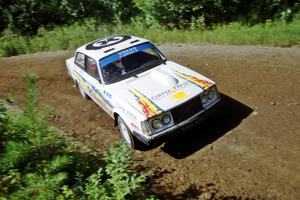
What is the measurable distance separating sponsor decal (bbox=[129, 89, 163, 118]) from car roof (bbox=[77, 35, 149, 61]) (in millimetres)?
1534

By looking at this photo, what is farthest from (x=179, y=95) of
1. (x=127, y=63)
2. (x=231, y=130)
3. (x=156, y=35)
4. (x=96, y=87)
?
(x=156, y=35)

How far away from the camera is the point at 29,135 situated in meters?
5.09

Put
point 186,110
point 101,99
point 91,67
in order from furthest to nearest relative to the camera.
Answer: point 91,67 < point 101,99 < point 186,110

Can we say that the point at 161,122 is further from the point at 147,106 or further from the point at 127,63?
the point at 127,63

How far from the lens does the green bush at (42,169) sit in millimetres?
4279

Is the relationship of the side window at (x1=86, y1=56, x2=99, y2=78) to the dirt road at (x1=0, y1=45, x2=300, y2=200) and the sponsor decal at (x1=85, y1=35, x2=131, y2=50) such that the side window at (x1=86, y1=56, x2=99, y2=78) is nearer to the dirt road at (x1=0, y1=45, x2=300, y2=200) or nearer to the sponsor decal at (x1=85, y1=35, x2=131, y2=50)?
the sponsor decal at (x1=85, y1=35, x2=131, y2=50)

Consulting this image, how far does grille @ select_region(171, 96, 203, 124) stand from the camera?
21.2ft

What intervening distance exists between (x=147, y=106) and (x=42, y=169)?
236cm

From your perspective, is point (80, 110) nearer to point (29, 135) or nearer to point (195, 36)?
point (29, 135)

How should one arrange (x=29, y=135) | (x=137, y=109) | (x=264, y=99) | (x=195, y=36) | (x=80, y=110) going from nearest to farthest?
1. (x=29, y=135)
2. (x=137, y=109)
3. (x=264, y=99)
4. (x=80, y=110)
5. (x=195, y=36)

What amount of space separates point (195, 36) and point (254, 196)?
863 cm

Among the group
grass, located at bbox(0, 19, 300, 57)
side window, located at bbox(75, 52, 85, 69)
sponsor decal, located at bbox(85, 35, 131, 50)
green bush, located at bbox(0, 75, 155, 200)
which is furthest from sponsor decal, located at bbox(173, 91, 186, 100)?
grass, located at bbox(0, 19, 300, 57)

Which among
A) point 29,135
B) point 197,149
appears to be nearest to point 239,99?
point 197,149

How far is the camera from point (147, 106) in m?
6.44
